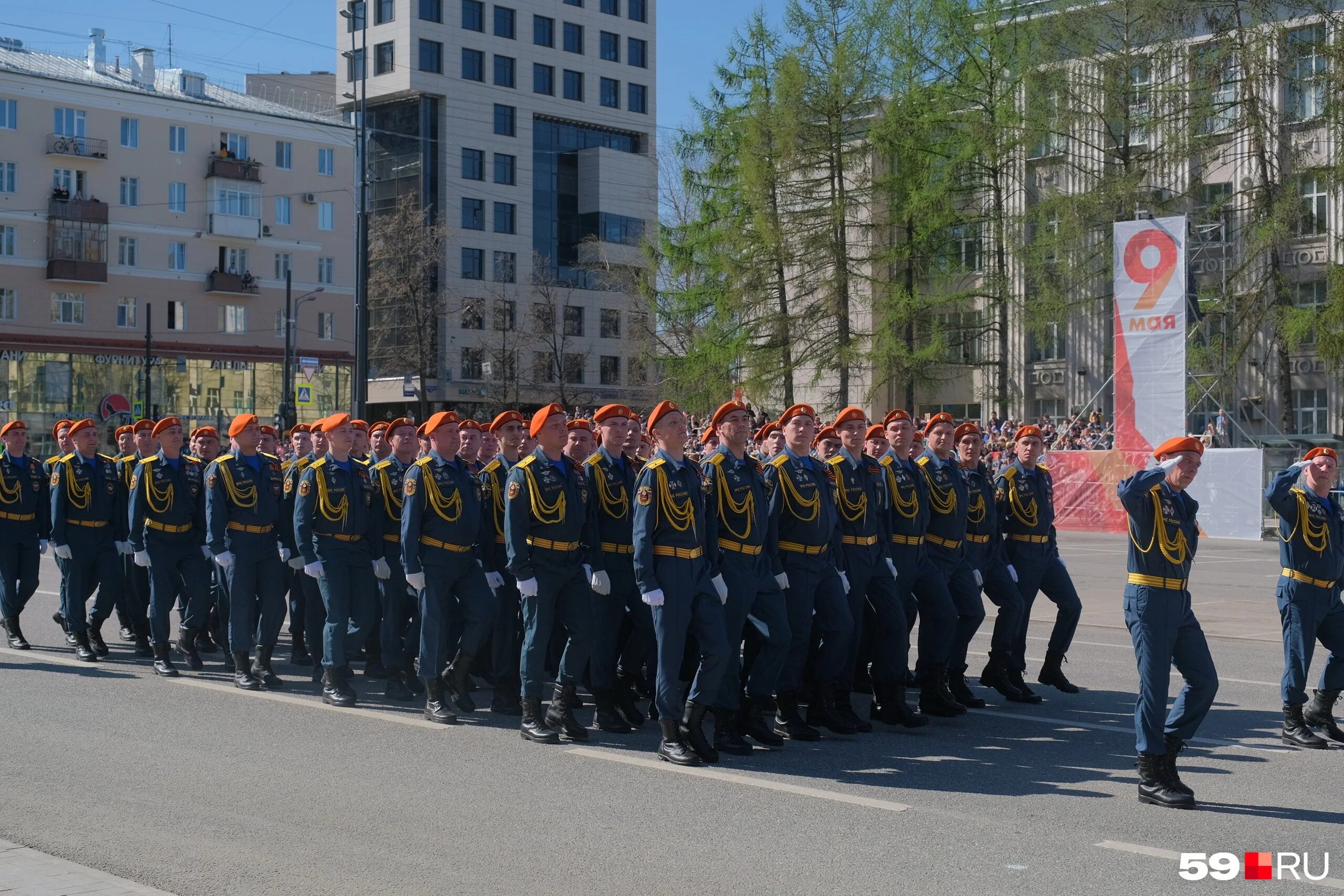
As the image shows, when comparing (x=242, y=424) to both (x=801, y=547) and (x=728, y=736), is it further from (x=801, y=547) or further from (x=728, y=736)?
(x=728, y=736)

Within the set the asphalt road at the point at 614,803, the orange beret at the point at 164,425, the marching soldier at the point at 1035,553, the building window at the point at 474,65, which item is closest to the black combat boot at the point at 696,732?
the asphalt road at the point at 614,803

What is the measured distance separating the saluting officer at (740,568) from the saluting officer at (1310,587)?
10.3 ft

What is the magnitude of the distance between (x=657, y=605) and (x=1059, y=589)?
13.0 feet

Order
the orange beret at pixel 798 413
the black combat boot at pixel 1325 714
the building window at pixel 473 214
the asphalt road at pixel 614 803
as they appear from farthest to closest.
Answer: the building window at pixel 473 214
the orange beret at pixel 798 413
the black combat boot at pixel 1325 714
the asphalt road at pixel 614 803

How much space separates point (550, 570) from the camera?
9312 mm

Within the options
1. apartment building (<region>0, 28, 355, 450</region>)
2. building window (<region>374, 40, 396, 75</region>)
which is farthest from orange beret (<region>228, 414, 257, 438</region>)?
building window (<region>374, 40, 396, 75</region>)

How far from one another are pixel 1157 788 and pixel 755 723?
2721 mm

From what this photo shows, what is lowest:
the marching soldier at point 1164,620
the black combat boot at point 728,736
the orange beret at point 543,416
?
the black combat boot at point 728,736

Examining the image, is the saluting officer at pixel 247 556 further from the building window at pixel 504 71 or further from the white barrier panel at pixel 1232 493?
the building window at pixel 504 71

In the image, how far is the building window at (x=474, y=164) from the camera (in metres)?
71.9

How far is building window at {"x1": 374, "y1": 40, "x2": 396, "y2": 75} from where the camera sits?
70.4m

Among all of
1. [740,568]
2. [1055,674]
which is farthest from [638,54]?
[740,568]

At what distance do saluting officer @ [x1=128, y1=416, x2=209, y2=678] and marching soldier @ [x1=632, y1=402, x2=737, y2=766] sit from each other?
199 inches

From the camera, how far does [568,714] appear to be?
30.4ft
